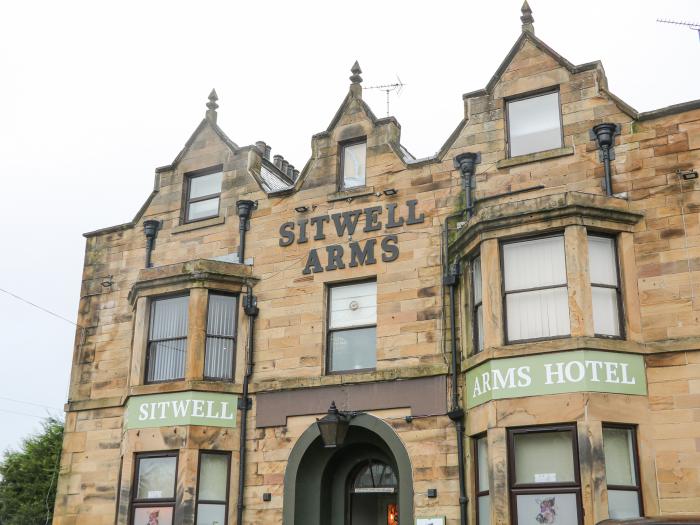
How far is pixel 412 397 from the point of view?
15375 mm

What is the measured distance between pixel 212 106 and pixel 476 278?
8255mm

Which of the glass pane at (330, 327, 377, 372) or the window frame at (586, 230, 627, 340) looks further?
the glass pane at (330, 327, 377, 372)

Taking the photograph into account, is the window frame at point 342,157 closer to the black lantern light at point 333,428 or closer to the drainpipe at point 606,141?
the black lantern light at point 333,428

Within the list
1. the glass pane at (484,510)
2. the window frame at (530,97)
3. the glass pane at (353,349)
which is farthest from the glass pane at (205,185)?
the glass pane at (484,510)

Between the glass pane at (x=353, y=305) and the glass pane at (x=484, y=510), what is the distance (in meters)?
3.94

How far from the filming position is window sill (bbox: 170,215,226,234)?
18734 mm

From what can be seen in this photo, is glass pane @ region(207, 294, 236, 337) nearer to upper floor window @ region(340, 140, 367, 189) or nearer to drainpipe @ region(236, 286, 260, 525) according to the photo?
drainpipe @ region(236, 286, 260, 525)

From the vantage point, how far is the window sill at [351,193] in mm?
17163

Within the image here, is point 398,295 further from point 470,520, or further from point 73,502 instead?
point 73,502

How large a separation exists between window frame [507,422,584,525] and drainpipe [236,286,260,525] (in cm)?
546

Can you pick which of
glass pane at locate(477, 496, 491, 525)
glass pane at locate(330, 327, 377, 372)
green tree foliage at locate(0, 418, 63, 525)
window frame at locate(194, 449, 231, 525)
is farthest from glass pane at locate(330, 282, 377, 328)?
green tree foliage at locate(0, 418, 63, 525)

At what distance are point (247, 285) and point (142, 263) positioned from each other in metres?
3.14

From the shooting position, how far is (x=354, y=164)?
1783 cm

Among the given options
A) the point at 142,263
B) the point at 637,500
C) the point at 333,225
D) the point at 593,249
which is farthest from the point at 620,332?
the point at 142,263
